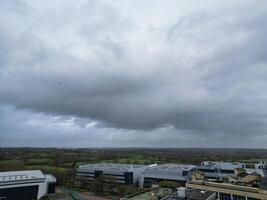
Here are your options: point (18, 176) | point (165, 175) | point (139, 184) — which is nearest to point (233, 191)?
point (165, 175)

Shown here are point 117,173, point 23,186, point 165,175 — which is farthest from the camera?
point 117,173

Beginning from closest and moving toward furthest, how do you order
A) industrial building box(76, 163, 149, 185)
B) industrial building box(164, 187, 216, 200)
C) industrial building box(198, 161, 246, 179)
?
industrial building box(164, 187, 216, 200) → industrial building box(198, 161, 246, 179) → industrial building box(76, 163, 149, 185)

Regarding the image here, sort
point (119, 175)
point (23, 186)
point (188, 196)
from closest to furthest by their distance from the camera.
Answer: point (188, 196) < point (23, 186) < point (119, 175)

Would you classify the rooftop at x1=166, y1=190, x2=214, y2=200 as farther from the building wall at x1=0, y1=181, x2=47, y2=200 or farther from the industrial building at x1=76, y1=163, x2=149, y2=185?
the industrial building at x1=76, y1=163, x2=149, y2=185

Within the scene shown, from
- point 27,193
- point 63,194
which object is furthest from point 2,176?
point 63,194

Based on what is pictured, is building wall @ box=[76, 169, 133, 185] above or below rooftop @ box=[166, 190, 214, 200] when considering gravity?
below

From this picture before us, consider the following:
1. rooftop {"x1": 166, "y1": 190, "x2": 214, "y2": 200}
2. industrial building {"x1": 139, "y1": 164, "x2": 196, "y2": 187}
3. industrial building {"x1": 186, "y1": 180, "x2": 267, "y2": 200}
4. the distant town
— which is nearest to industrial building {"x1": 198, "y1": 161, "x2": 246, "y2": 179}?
the distant town

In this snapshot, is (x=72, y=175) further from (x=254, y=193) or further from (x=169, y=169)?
(x=254, y=193)

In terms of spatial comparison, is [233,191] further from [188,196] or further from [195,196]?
[188,196]

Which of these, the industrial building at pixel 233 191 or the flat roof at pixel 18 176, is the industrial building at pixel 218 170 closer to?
the industrial building at pixel 233 191
